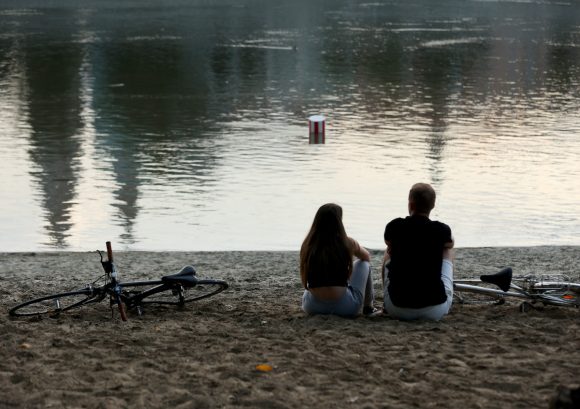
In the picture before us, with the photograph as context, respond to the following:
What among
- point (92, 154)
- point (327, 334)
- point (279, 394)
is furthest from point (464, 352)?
point (92, 154)

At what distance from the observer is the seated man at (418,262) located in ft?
23.7

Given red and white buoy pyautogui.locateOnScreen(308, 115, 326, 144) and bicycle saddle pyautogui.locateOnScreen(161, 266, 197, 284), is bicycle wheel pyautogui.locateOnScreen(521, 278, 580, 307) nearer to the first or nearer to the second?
bicycle saddle pyautogui.locateOnScreen(161, 266, 197, 284)

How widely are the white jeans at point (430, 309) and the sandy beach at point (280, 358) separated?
0.09 metres

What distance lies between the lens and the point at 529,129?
21.4 metres

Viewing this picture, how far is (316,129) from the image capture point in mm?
19812

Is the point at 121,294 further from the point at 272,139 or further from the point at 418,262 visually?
the point at 272,139

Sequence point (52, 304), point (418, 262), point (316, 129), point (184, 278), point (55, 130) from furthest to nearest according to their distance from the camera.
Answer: point (55, 130) < point (316, 129) < point (52, 304) < point (184, 278) < point (418, 262)

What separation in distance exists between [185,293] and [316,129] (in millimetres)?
11545

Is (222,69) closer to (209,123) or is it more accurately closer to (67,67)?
(67,67)

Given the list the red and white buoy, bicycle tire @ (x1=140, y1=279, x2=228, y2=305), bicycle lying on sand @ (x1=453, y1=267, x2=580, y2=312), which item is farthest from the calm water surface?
bicycle lying on sand @ (x1=453, y1=267, x2=580, y2=312)

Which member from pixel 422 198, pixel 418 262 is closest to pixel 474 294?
pixel 418 262

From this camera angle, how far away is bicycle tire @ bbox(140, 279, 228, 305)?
7812 millimetres

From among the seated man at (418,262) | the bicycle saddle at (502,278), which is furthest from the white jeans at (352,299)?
the bicycle saddle at (502,278)

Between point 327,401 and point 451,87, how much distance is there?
79.3 feet
